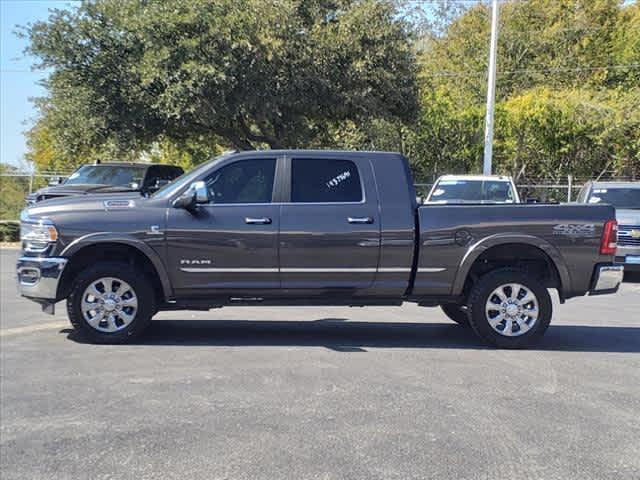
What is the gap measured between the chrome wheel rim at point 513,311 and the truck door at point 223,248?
7.36 feet

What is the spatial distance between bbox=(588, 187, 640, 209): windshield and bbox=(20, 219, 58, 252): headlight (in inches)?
438

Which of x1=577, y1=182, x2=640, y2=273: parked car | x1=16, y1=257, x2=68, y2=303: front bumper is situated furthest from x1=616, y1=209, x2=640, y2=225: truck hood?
x1=16, y1=257, x2=68, y2=303: front bumper

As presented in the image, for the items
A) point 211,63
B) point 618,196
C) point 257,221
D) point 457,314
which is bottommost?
point 457,314

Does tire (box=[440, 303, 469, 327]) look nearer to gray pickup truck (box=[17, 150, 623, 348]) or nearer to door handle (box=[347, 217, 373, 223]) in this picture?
gray pickup truck (box=[17, 150, 623, 348])

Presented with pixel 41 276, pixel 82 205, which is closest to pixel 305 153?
pixel 82 205

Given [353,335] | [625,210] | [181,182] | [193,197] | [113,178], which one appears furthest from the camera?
[113,178]

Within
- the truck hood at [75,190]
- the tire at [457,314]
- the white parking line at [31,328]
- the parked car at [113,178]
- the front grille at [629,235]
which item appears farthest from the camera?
the parked car at [113,178]

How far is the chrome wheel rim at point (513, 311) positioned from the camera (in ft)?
22.2

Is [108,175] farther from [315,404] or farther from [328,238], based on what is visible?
[315,404]

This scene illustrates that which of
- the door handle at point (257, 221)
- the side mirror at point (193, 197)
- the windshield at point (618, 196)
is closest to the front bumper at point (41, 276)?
the side mirror at point (193, 197)

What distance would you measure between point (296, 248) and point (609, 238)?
3.20 m

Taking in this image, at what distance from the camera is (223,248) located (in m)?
6.59

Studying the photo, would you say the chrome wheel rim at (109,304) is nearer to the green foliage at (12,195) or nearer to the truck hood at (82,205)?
the truck hood at (82,205)

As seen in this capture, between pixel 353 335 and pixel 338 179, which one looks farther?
pixel 353 335
